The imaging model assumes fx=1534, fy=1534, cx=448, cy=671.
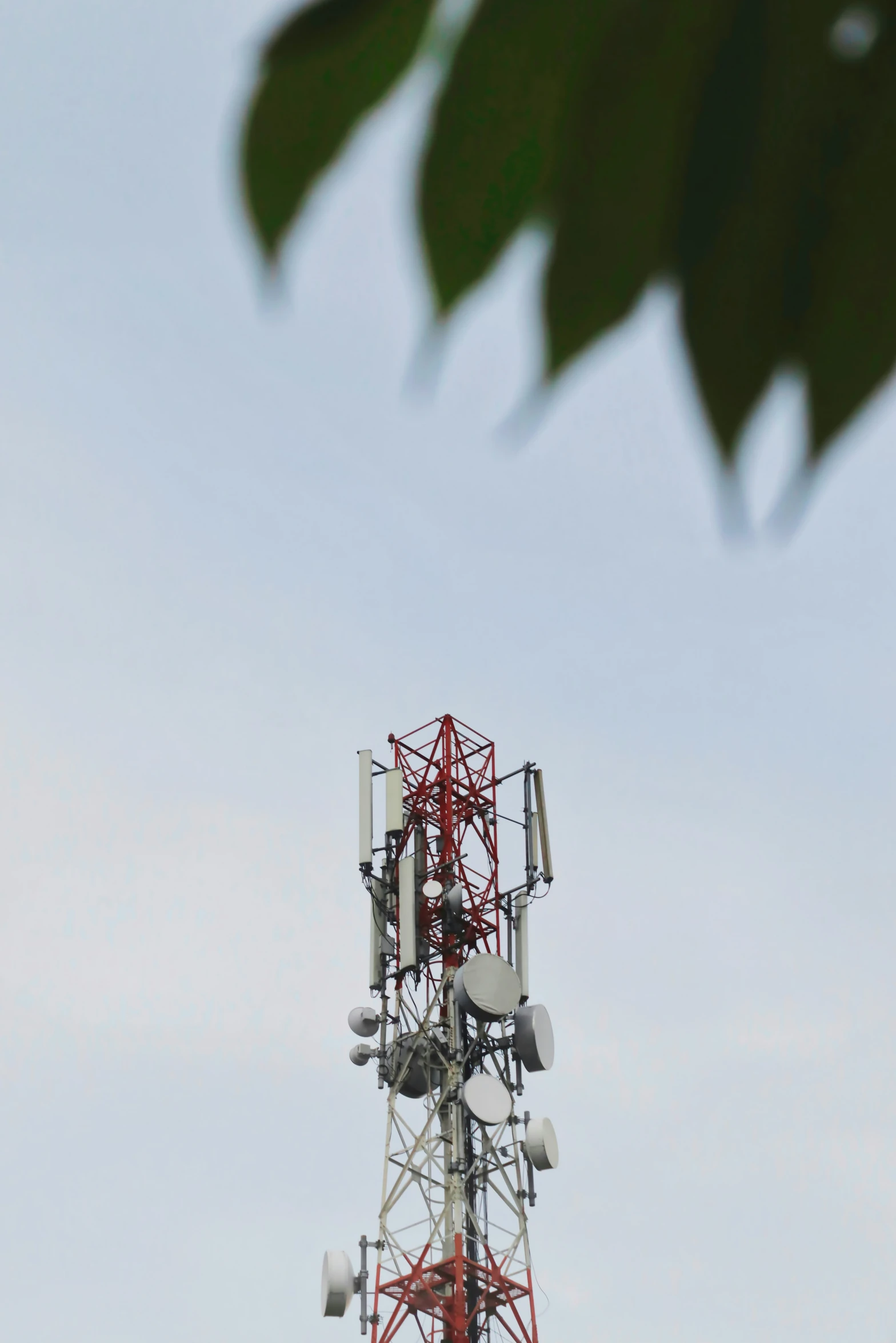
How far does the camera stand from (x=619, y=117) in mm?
788

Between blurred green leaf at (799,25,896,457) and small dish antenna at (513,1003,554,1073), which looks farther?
small dish antenna at (513,1003,554,1073)

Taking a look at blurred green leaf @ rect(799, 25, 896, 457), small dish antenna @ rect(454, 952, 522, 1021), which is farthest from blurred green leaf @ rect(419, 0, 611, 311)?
small dish antenna @ rect(454, 952, 522, 1021)

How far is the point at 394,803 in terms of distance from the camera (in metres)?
25.5

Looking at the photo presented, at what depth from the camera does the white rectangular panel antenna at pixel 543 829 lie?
84.7 feet

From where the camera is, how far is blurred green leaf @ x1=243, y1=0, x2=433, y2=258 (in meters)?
0.76

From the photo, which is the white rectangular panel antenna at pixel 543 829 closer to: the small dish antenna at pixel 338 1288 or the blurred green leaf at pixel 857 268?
the small dish antenna at pixel 338 1288

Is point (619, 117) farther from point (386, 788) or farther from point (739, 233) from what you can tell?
point (386, 788)

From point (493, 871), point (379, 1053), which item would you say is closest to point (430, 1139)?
point (379, 1053)

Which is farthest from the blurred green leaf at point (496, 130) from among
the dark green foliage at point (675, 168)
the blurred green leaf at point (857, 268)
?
the blurred green leaf at point (857, 268)

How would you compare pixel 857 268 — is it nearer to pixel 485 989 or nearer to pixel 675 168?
pixel 675 168

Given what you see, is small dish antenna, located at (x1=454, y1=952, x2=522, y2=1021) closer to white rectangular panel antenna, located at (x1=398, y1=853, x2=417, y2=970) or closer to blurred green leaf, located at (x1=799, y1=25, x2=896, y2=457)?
white rectangular panel antenna, located at (x1=398, y1=853, x2=417, y2=970)

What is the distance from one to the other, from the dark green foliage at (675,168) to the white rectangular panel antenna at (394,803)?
977 inches

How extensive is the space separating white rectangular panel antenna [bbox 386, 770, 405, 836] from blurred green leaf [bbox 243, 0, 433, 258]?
24.8 m

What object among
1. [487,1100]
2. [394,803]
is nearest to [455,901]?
[394,803]
